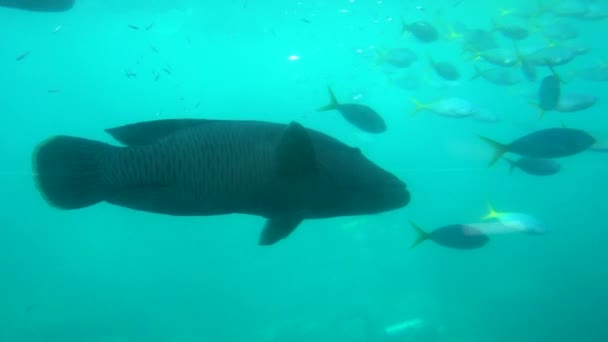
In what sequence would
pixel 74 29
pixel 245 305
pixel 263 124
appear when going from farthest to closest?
pixel 74 29 < pixel 245 305 < pixel 263 124

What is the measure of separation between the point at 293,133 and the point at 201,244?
34915 millimetres

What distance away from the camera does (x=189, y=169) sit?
1.49 m

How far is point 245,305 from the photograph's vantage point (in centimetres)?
2384

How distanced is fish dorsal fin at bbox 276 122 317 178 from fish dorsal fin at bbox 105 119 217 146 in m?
0.34

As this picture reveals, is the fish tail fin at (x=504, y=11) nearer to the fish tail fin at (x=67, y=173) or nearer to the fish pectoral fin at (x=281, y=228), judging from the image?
the fish pectoral fin at (x=281, y=228)

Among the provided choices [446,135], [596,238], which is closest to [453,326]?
[596,238]

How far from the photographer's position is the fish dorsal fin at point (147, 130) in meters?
1.60

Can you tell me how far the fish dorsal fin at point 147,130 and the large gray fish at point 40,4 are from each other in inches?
110

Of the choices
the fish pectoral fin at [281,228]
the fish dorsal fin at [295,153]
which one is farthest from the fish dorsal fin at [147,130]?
the fish pectoral fin at [281,228]

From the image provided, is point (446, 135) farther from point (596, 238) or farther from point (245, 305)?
point (245, 305)

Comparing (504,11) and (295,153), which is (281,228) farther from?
(504,11)

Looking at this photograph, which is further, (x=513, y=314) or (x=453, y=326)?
(x=513, y=314)

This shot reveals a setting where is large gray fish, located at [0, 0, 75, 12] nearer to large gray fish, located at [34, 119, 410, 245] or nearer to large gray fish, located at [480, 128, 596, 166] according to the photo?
large gray fish, located at [34, 119, 410, 245]

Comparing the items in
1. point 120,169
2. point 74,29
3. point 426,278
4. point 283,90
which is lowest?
point 283,90
